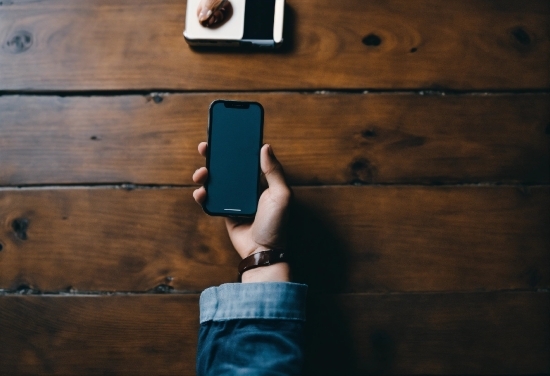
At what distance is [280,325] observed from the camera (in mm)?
668

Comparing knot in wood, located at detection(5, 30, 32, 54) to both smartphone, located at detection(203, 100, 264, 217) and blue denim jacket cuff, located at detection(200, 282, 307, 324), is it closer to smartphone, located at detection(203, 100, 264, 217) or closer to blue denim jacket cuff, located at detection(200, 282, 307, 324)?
smartphone, located at detection(203, 100, 264, 217)

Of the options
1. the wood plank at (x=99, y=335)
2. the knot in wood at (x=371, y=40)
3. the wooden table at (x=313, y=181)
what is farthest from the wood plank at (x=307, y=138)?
the wood plank at (x=99, y=335)

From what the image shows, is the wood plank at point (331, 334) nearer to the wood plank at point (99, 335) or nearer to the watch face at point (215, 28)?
the wood plank at point (99, 335)

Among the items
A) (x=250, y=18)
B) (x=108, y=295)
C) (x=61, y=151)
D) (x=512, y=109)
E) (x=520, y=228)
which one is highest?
(x=250, y=18)

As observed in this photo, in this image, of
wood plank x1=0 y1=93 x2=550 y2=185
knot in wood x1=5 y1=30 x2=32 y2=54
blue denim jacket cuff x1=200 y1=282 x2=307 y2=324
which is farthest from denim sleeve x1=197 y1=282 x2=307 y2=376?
knot in wood x1=5 y1=30 x2=32 y2=54

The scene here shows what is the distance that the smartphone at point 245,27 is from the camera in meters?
0.86

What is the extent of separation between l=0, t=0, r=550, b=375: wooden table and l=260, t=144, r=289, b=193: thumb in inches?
3.6

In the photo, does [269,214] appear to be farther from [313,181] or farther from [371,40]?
[371,40]

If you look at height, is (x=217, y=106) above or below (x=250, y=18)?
below

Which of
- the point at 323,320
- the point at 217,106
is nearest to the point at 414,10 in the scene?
the point at 217,106

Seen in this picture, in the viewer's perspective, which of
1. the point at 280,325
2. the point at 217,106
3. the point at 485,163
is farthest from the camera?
the point at 485,163

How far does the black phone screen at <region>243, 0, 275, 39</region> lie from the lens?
87 centimetres

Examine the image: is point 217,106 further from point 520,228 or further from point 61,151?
point 520,228

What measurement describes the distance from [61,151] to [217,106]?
13.0 inches
